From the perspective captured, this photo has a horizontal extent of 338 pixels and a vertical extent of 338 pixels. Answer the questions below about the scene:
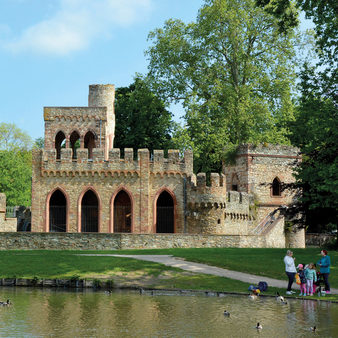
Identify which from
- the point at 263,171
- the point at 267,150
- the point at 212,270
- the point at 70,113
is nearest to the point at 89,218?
the point at 70,113

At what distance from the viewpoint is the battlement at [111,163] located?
137ft

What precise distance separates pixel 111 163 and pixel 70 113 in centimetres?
704

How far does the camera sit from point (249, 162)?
1761 inches

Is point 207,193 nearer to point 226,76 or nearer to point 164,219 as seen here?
point 164,219

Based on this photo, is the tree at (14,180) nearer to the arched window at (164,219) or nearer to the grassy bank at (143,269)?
the arched window at (164,219)

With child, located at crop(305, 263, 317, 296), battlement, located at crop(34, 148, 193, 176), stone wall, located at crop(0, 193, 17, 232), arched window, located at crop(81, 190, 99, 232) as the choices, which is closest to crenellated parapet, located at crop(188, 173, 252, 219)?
battlement, located at crop(34, 148, 193, 176)

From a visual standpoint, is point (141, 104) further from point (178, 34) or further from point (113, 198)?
point (113, 198)

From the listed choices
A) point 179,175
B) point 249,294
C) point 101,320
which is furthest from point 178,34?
point 101,320

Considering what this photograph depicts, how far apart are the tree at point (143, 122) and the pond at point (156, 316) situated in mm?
34733

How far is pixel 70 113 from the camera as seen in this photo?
46312 millimetres

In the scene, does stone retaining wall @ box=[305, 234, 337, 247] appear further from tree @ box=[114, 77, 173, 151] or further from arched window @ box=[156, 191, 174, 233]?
arched window @ box=[156, 191, 174, 233]

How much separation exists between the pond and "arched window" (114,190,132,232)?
2346cm

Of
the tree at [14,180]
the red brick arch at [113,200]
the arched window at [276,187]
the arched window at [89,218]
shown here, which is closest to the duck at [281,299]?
the red brick arch at [113,200]

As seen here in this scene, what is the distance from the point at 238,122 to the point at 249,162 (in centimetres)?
581
